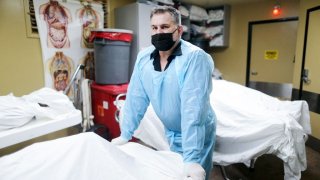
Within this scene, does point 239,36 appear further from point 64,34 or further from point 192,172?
point 192,172

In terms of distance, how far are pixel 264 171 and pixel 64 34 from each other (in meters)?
2.59

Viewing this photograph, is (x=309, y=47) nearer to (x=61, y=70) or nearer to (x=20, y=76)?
(x=61, y=70)

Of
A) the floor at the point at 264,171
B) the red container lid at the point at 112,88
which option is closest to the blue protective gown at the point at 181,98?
the floor at the point at 264,171

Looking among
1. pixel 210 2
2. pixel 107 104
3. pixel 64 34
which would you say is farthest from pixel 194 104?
pixel 210 2

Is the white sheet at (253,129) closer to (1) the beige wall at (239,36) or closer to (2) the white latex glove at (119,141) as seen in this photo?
(2) the white latex glove at (119,141)

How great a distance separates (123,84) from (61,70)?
705 millimetres

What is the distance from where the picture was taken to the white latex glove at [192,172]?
38.4 inches

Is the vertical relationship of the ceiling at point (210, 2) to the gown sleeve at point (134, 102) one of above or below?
above

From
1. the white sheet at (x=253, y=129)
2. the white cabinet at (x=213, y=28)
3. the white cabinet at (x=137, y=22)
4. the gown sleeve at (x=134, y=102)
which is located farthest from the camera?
the white cabinet at (x=213, y=28)

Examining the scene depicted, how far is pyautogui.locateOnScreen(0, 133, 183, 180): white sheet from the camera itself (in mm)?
827

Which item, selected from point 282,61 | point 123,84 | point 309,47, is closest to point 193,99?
point 123,84

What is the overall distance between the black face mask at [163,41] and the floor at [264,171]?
5.14ft

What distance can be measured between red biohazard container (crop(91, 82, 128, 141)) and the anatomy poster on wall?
31 centimetres

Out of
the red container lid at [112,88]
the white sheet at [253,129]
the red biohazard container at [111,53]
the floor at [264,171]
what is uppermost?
the red biohazard container at [111,53]
